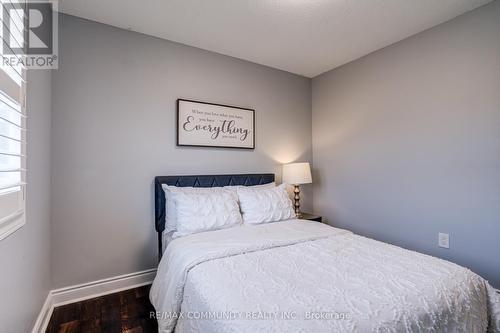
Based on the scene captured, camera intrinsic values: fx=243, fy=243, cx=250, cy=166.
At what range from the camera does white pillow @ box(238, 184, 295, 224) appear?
2.37 m

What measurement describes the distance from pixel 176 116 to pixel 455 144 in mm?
2647

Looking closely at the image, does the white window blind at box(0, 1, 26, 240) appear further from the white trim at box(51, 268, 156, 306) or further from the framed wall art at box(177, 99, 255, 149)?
the framed wall art at box(177, 99, 255, 149)

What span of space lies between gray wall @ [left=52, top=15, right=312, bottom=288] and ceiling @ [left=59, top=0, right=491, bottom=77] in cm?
20

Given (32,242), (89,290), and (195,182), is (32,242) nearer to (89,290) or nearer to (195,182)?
(89,290)

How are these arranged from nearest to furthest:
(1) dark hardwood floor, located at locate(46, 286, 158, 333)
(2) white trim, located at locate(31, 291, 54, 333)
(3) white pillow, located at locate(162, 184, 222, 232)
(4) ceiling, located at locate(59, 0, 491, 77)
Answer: (2) white trim, located at locate(31, 291, 54, 333)
(1) dark hardwood floor, located at locate(46, 286, 158, 333)
(4) ceiling, located at locate(59, 0, 491, 77)
(3) white pillow, located at locate(162, 184, 222, 232)

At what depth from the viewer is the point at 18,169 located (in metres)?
1.16

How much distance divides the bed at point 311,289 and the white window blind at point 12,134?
2.90 feet

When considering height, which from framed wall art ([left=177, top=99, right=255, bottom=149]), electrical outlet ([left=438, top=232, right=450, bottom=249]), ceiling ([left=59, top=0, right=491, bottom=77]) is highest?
ceiling ([left=59, top=0, right=491, bottom=77])

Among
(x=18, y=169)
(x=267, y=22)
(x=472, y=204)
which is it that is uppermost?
(x=267, y=22)

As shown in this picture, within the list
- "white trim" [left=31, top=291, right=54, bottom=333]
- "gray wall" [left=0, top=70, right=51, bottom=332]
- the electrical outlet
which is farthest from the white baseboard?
the electrical outlet

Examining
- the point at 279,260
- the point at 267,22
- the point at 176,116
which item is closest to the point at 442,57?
the point at 267,22

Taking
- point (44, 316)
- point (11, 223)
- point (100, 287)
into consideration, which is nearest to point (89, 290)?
point (100, 287)

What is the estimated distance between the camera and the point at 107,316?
74.8 inches

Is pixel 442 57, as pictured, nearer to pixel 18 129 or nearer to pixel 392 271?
pixel 392 271
